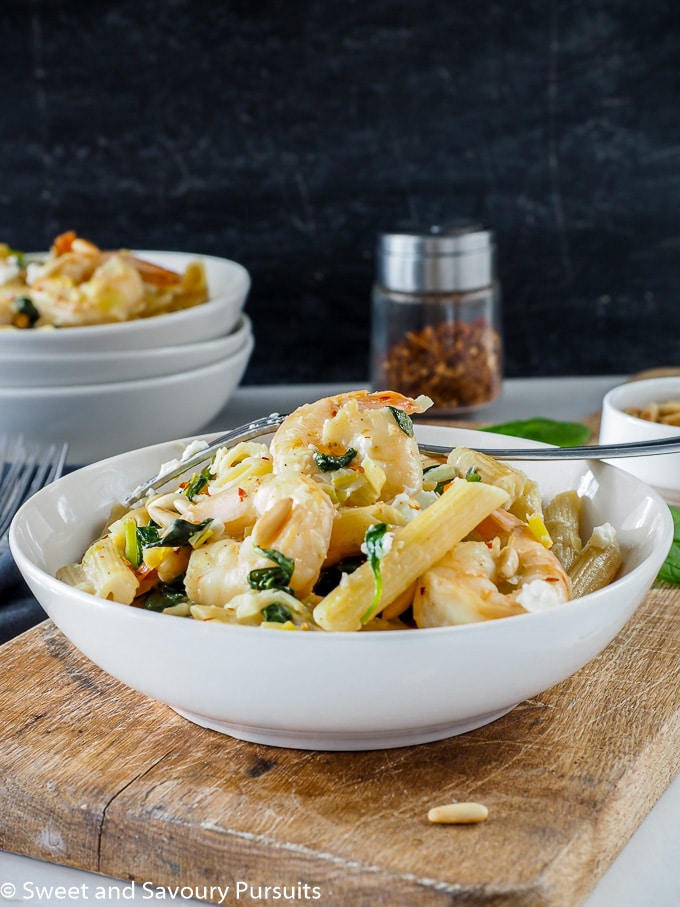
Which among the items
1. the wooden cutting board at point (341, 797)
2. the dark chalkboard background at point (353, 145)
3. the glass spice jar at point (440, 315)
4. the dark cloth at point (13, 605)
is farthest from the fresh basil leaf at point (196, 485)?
the dark chalkboard background at point (353, 145)

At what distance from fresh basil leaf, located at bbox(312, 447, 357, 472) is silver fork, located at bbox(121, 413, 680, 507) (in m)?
0.23

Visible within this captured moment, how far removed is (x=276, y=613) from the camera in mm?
949

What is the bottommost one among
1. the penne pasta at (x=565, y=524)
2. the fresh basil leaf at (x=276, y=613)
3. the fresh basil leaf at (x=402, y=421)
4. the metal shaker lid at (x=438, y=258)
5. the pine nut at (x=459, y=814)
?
the pine nut at (x=459, y=814)

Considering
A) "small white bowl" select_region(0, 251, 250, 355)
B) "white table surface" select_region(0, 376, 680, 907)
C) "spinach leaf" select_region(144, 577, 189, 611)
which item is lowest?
"white table surface" select_region(0, 376, 680, 907)

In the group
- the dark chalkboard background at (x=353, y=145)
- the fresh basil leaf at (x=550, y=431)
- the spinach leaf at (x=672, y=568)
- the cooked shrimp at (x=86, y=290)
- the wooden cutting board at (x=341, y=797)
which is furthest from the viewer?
the dark chalkboard background at (x=353, y=145)

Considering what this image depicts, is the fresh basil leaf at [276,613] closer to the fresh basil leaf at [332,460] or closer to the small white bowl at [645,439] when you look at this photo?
the fresh basil leaf at [332,460]

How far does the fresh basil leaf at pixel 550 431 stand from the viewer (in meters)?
1.87

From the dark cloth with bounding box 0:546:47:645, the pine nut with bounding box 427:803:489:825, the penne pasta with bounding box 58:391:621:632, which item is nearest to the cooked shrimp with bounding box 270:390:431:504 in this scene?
the penne pasta with bounding box 58:391:621:632

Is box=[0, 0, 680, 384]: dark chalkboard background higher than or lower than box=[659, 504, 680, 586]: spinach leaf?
higher

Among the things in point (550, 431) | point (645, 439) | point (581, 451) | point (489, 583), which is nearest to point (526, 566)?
point (489, 583)

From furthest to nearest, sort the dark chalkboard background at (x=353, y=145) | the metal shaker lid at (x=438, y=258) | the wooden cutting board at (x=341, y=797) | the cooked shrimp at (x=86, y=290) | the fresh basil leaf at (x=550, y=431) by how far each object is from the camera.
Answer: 1. the dark chalkboard background at (x=353, y=145)
2. the metal shaker lid at (x=438, y=258)
3. the cooked shrimp at (x=86, y=290)
4. the fresh basil leaf at (x=550, y=431)
5. the wooden cutting board at (x=341, y=797)

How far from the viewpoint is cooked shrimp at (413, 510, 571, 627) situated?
95 centimetres

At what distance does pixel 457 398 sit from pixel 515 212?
562 mm

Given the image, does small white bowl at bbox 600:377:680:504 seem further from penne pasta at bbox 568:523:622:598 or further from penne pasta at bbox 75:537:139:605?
penne pasta at bbox 75:537:139:605
